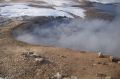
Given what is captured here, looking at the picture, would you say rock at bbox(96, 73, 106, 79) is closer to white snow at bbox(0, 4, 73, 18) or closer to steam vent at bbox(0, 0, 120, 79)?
steam vent at bbox(0, 0, 120, 79)

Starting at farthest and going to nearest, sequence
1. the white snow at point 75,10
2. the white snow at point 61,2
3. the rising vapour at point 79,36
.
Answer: the white snow at point 61,2 < the white snow at point 75,10 < the rising vapour at point 79,36

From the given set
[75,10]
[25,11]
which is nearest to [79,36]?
[25,11]

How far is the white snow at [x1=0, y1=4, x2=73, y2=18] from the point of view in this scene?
19.6m

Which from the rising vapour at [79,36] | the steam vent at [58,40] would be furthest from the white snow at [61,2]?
the rising vapour at [79,36]

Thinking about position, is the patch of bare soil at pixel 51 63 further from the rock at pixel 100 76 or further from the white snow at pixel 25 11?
the white snow at pixel 25 11

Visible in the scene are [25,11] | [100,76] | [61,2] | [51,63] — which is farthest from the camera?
[61,2]

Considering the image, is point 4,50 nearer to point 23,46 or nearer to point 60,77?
point 23,46

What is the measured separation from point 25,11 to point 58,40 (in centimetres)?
635

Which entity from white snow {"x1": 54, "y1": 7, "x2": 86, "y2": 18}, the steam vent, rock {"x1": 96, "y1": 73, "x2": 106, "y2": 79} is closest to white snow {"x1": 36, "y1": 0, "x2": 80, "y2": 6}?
the steam vent

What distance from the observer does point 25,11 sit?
2052 centimetres

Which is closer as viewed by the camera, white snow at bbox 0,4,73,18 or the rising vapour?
the rising vapour

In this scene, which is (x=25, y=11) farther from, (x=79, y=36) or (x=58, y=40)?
(x=58, y=40)

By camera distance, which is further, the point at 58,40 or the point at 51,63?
the point at 58,40

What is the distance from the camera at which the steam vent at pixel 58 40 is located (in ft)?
34.4
